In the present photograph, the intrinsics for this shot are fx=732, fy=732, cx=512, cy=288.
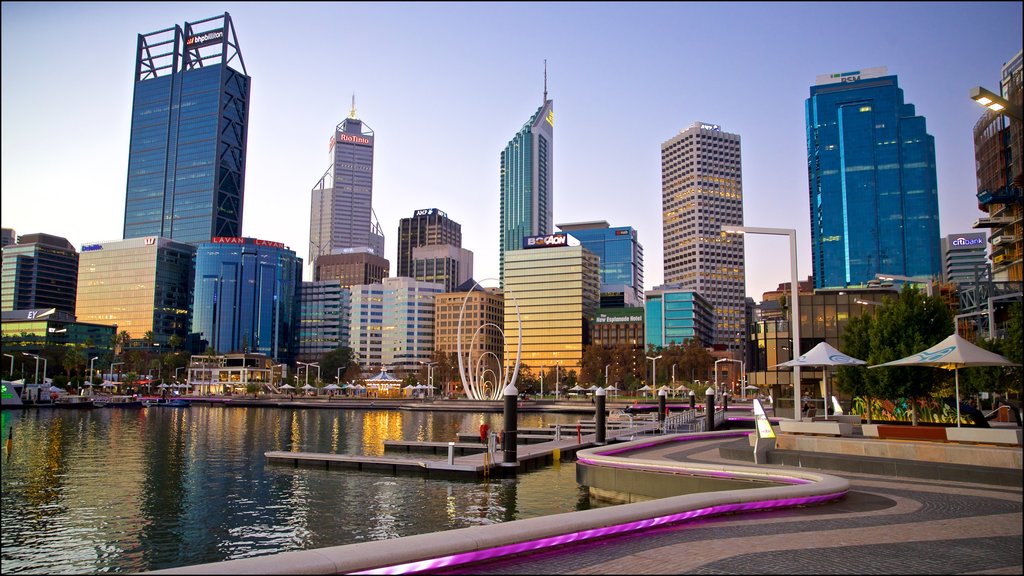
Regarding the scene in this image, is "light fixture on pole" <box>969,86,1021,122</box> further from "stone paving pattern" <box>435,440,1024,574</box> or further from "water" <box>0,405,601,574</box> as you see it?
"water" <box>0,405,601,574</box>

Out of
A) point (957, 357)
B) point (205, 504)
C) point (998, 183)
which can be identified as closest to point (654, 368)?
point (998, 183)

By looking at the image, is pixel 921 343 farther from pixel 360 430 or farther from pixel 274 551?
pixel 360 430

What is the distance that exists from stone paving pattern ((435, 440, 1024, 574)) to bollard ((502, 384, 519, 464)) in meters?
20.5

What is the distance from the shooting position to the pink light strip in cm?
1050

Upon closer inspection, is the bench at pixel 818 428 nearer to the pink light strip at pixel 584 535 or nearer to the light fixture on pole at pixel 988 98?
the pink light strip at pixel 584 535

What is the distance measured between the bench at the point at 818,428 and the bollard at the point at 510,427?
1296 cm

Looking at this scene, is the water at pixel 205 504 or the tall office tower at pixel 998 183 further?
the tall office tower at pixel 998 183

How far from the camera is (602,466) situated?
26.0 m

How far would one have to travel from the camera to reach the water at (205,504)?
68.3 ft

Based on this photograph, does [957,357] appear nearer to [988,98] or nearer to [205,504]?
[988,98]

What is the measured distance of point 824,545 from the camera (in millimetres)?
12000

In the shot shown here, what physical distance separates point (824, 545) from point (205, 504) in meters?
23.5

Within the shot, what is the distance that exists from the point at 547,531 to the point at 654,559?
6.18ft

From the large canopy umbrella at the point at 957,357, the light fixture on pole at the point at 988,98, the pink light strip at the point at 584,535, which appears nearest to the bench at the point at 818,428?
the large canopy umbrella at the point at 957,357
